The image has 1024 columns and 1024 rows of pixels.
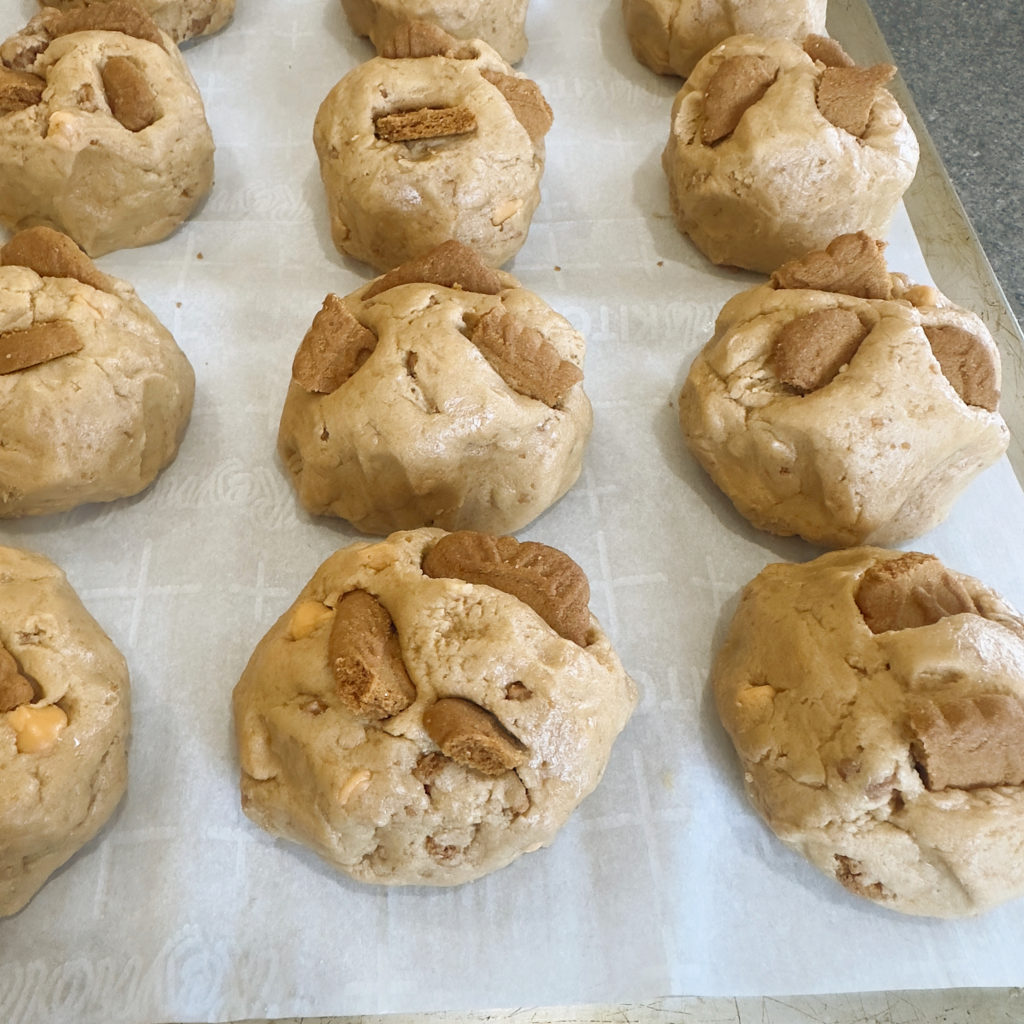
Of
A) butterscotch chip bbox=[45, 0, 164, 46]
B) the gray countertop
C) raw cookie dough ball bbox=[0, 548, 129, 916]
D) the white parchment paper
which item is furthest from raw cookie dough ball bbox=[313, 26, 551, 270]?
the gray countertop

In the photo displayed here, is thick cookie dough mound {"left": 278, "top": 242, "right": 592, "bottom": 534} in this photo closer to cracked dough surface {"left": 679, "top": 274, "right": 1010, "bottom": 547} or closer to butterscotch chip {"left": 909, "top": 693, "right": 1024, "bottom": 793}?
cracked dough surface {"left": 679, "top": 274, "right": 1010, "bottom": 547}

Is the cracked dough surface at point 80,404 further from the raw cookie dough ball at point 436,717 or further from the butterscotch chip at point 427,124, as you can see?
the butterscotch chip at point 427,124

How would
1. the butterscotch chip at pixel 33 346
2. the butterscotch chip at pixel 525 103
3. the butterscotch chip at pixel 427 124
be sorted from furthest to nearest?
the butterscotch chip at pixel 525 103 < the butterscotch chip at pixel 427 124 < the butterscotch chip at pixel 33 346

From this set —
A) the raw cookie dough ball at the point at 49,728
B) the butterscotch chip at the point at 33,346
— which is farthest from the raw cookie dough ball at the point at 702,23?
the raw cookie dough ball at the point at 49,728

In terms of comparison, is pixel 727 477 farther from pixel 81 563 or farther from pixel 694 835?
pixel 81 563

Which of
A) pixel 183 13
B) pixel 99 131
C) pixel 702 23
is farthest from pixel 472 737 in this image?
pixel 183 13
